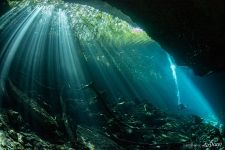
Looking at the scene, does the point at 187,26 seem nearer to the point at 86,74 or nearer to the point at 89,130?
the point at 89,130

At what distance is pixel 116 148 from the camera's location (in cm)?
794

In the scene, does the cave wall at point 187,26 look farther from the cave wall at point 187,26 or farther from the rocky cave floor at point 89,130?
the rocky cave floor at point 89,130

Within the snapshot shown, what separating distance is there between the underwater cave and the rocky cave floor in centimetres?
3

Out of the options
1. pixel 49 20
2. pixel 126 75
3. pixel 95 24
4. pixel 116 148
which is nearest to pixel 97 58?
pixel 95 24

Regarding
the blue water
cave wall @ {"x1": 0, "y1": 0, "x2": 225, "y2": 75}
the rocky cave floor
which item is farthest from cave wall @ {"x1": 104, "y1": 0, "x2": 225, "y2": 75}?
the blue water

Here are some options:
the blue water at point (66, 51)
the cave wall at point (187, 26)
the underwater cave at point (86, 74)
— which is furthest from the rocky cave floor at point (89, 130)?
the cave wall at point (187, 26)

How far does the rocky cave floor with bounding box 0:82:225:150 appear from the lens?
6.09m

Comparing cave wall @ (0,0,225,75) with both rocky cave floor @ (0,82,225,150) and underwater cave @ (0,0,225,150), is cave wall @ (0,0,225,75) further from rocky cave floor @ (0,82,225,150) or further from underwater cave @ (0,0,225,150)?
rocky cave floor @ (0,82,225,150)

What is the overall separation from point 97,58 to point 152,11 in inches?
536

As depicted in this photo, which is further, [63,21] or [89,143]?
[63,21]

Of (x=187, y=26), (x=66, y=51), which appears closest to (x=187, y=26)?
(x=187, y=26)

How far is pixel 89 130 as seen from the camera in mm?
9492

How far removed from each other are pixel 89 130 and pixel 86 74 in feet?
22.0

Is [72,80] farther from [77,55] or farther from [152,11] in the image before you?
[152,11]
